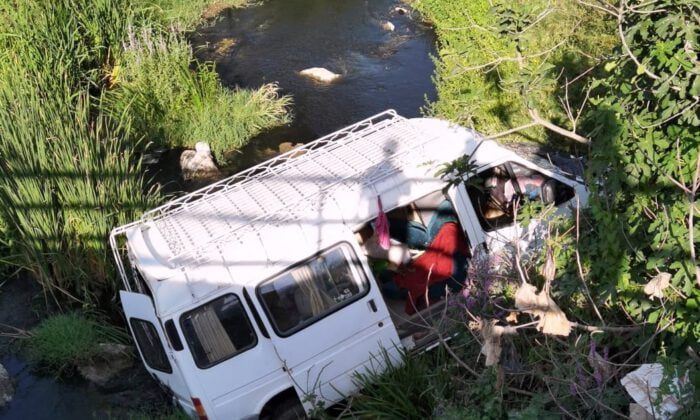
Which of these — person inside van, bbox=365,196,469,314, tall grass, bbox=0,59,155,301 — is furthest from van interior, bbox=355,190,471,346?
tall grass, bbox=0,59,155,301

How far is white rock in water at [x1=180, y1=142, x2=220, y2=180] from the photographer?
12039 mm

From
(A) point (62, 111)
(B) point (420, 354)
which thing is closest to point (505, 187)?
(B) point (420, 354)

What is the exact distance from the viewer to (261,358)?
19.7 ft

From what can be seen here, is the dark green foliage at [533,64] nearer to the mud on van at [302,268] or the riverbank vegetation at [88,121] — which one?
→ the mud on van at [302,268]

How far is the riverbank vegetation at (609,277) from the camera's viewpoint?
4496 millimetres

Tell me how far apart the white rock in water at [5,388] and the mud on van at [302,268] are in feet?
7.57

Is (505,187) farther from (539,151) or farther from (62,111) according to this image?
(62,111)

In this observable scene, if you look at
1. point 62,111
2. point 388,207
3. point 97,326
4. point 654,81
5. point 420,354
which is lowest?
point 420,354

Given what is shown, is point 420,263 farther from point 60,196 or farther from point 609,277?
point 60,196

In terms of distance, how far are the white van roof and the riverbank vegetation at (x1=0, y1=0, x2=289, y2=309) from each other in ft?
7.70

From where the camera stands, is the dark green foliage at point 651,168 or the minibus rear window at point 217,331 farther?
the minibus rear window at point 217,331

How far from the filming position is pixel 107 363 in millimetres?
8023

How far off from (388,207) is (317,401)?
Result: 5.80 ft

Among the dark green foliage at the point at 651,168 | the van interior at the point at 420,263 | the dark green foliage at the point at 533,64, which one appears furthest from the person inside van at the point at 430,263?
the dark green foliage at the point at 651,168
